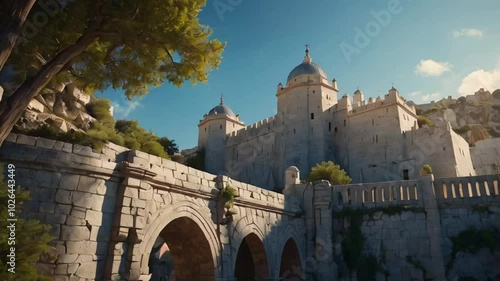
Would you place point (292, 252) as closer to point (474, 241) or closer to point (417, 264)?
point (417, 264)

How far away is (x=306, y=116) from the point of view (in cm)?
3866

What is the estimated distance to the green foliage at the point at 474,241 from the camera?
12531 mm

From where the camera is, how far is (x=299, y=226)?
14992 millimetres

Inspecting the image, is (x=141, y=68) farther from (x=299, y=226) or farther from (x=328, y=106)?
(x=328, y=106)

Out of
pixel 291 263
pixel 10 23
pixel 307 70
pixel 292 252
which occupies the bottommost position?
pixel 291 263

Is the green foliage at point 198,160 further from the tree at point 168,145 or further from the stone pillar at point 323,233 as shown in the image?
the stone pillar at point 323,233

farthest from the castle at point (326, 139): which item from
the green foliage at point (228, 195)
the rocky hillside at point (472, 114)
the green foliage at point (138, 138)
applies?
the green foliage at point (228, 195)

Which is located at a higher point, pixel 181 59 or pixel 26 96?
pixel 181 59

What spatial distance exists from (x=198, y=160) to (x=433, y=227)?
34.5m

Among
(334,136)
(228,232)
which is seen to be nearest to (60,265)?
(228,232)

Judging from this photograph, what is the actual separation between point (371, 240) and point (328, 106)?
26433mm

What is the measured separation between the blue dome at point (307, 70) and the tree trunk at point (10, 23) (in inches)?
1387

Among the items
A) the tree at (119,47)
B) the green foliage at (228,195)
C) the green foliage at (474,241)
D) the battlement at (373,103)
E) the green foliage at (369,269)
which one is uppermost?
the battlement at (373,103)

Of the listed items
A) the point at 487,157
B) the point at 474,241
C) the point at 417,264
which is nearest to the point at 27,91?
the point at 417,264
